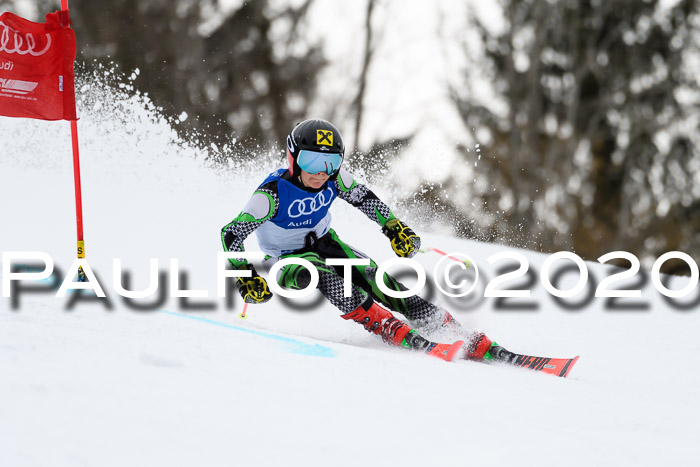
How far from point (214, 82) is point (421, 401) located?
16760 mm

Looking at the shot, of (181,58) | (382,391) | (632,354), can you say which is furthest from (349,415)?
(181,58)

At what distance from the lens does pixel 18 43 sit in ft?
13.8

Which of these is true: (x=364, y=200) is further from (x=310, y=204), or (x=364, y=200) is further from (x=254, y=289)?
(x=254, y=289)

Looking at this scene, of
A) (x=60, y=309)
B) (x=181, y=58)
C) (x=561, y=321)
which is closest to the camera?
(x=60, y=309)

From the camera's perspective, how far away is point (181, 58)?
687 inches

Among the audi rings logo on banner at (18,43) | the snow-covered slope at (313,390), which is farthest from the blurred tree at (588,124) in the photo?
the audi rings logo on banner at (18,43)

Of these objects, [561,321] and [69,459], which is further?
[561,321]

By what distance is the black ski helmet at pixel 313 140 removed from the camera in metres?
4.11

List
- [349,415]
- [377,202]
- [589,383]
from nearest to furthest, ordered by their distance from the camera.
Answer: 1. [349,415]
2. [589,383]
3. [377,202]

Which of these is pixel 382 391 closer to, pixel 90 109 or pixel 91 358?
pixel 91 358

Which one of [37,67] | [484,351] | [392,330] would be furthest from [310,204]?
[37,67]

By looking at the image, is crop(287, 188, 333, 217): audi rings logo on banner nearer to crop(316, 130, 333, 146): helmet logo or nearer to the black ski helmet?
the black ski helmet

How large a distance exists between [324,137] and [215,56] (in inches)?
580

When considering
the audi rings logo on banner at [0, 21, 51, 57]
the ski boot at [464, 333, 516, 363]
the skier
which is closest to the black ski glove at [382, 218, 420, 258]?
the skier
